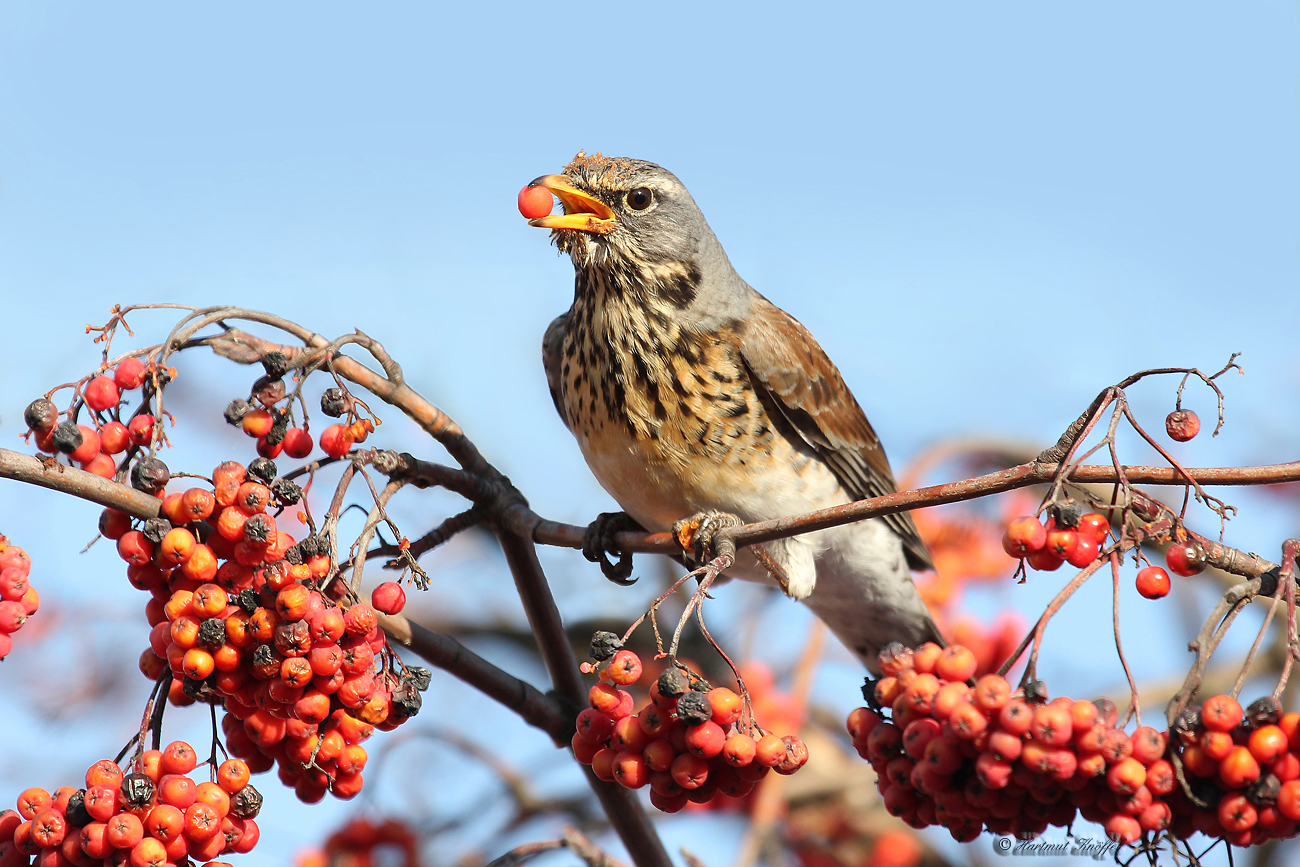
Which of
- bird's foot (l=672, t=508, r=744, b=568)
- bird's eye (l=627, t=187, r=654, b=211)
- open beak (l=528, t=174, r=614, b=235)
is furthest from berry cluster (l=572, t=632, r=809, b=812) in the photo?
bird's eye (l=627, t=187, r=654, b=211)

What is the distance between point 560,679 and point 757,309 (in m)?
2.00

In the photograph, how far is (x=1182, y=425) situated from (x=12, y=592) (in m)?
2.22

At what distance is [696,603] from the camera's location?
228 cm

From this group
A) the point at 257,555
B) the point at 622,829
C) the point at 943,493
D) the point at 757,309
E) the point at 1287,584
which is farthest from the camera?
the point at 757,309

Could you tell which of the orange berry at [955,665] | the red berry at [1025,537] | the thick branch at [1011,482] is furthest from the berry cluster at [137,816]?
the red berry at [1025,537]

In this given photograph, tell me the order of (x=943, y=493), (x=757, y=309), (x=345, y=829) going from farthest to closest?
1. (x=757, y=309)
2. (x=345, y=829)
3. (x=943, y=493)

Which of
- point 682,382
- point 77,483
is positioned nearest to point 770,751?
point 77,483

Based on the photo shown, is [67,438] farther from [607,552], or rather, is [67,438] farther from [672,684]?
[607,552]

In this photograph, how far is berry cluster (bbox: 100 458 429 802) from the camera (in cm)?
225

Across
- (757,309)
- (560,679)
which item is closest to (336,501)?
(560,679)

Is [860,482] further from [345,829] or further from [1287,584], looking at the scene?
[1287,584]

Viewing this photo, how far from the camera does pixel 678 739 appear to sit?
2.46 metres

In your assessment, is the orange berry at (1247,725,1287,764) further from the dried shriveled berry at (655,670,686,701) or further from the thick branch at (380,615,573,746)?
the thick branch at (380,615,573,746)

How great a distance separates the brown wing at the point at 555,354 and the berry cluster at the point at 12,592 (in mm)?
2530
